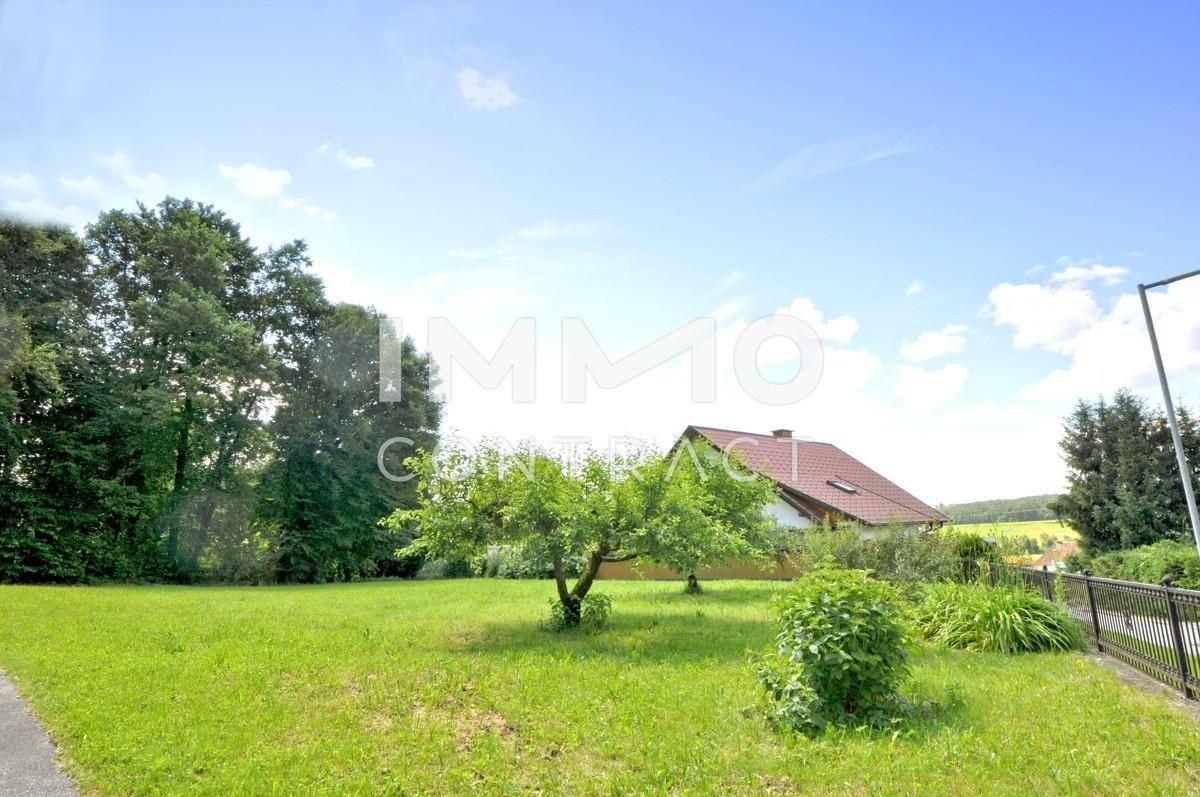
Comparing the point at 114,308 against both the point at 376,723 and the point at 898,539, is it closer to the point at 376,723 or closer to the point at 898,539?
the point at 376,723

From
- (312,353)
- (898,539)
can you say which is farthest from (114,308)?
(898,539)

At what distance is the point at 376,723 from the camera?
5.88 m

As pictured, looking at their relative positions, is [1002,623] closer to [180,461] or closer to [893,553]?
[893,553]

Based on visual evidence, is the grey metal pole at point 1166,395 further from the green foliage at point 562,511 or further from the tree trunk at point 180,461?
the tree trunk at point 180,461

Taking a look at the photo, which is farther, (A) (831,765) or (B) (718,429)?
(B) (718,429)

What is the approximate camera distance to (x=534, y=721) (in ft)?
19.3

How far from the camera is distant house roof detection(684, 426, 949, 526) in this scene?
80.5 ft

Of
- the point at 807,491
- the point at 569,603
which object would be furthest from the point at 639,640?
the point at 807,491

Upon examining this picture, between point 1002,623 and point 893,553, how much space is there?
14.5 ft

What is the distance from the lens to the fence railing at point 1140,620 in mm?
6043

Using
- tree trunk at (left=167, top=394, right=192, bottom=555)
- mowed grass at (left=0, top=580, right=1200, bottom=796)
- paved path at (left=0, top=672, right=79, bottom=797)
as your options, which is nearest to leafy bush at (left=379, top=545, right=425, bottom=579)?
tree trunk at (left=167, top=394, right=192, bottom=555)

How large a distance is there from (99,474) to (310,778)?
2523 cm

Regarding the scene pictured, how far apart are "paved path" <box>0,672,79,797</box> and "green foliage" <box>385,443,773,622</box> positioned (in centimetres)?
521

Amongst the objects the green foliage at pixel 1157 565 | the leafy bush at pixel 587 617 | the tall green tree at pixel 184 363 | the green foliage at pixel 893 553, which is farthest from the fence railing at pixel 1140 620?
the tall green tree at pixel 184 363
